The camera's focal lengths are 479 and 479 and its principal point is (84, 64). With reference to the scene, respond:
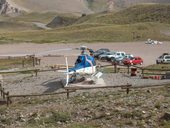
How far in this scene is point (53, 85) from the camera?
126 feet

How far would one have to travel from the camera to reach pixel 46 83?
129 feet

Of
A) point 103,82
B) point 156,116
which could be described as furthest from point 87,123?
point 103,82

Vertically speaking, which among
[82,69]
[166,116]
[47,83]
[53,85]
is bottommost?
[166,116]

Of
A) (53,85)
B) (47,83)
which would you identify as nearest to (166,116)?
(53,85)

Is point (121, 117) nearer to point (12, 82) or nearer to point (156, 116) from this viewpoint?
point (156, 116)

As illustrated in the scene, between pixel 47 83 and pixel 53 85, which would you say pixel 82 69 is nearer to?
pixel 53 85

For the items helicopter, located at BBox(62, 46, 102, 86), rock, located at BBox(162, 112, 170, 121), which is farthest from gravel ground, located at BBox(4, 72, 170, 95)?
rock, located at BBox(162, 112, 170, 121)

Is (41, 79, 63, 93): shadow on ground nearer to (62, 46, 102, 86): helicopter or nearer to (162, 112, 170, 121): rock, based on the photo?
(62, 46, 102, 86): helicopter

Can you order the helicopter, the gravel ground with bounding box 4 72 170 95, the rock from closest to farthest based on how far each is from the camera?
the rock < the gravel ground with bounding box 4 72 170 95 < the helicopter

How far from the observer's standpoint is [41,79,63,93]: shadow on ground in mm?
36406

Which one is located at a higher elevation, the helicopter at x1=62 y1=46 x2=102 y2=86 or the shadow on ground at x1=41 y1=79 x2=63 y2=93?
the helicopter at x1=62 y1=46 x2=102 y2=86

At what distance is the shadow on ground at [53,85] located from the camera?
36.4 metres

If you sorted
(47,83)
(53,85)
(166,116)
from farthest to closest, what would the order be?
(47,83) → (53,85) → (166,116)

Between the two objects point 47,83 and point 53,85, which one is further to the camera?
point 47,83
